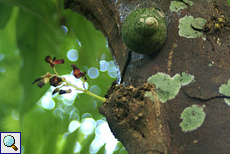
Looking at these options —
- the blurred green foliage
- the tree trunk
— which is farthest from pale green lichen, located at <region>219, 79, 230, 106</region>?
the blurred green foliage

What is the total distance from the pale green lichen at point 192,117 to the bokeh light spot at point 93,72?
49.9 inches

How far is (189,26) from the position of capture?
2.82 ft

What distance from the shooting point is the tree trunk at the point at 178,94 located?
→ 0.68 metres

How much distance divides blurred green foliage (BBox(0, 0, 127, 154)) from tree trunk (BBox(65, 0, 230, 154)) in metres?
0.56

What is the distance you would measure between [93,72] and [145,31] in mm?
1190

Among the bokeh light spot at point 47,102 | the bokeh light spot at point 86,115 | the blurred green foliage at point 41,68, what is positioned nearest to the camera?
the blurred green foliage at point 41,68

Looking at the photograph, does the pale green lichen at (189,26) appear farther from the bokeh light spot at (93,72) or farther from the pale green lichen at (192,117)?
the bokeh light spot at (93,72)

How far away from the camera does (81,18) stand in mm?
1824

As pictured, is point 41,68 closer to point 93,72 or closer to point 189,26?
point 93,72

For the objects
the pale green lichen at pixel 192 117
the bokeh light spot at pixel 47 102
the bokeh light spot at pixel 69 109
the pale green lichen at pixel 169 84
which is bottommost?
the bokeh light spot at pixel 69 109

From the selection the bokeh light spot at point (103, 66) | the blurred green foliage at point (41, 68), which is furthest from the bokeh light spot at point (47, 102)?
the bokeh light spot at point (103, 66)

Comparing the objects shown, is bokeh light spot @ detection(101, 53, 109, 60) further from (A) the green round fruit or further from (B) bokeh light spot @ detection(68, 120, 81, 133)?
(A) the green round fruit

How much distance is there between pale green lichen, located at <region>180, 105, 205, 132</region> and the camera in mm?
692

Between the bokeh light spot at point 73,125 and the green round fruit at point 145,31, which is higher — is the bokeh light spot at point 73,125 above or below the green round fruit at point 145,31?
below
